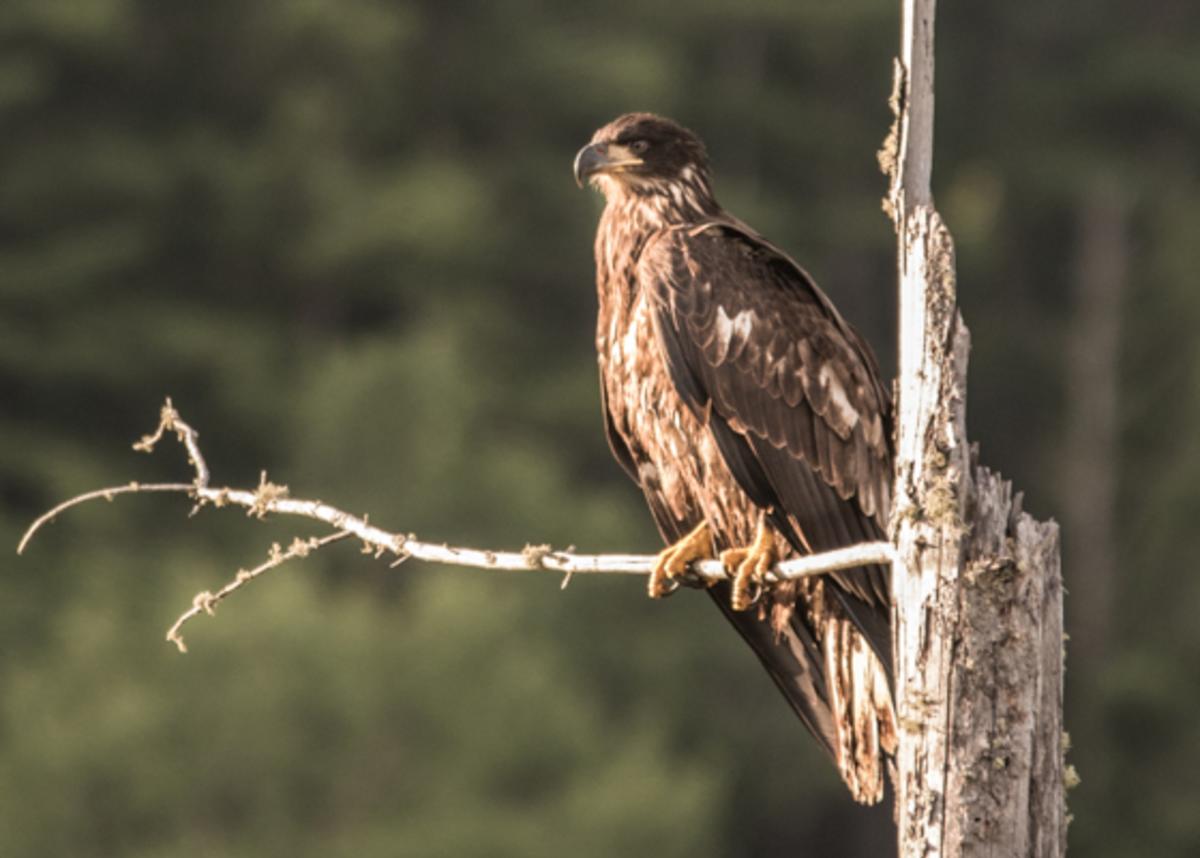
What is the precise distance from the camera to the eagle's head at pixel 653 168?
21.0ft

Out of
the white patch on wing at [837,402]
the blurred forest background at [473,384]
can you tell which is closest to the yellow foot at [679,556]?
the white patch on wing at [837,402]

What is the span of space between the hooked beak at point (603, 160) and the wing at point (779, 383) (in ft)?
2.24

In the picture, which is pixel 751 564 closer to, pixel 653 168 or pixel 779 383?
pixel 779 383

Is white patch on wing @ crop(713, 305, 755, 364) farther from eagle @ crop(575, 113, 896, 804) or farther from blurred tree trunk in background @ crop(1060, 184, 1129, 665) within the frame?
blurred tree trunk in background @ crop(1060, 184, 1129, 665)

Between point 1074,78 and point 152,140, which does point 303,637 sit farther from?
point 1074,78

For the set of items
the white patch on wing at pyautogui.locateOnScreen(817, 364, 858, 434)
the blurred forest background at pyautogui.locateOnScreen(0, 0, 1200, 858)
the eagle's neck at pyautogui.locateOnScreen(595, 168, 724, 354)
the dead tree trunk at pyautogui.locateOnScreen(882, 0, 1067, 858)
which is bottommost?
the dead tree trunk at pyautogui.locateOnScreen(882, 0, 1067, 858)

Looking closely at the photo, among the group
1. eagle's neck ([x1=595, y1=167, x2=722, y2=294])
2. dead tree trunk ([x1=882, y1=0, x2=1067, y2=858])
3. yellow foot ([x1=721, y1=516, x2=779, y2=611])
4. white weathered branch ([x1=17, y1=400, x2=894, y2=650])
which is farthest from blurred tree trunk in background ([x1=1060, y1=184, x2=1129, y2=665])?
dead tree trunk ([x1=882, y1=0, x2=1067, y2=858])

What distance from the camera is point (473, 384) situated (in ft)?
93.0

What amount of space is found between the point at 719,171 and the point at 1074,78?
873 cm

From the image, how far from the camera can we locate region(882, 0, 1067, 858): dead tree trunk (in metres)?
3.96

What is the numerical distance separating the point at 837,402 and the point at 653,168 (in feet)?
3.64

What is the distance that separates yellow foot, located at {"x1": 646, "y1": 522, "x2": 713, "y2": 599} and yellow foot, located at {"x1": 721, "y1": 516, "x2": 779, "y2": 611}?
126 millimetres

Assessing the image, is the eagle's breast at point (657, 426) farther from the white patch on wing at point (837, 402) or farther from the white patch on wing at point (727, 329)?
the white patch on wing at point (837, 402)

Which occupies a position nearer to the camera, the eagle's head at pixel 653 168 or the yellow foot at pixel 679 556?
the yellow foot at pixel 679 556
